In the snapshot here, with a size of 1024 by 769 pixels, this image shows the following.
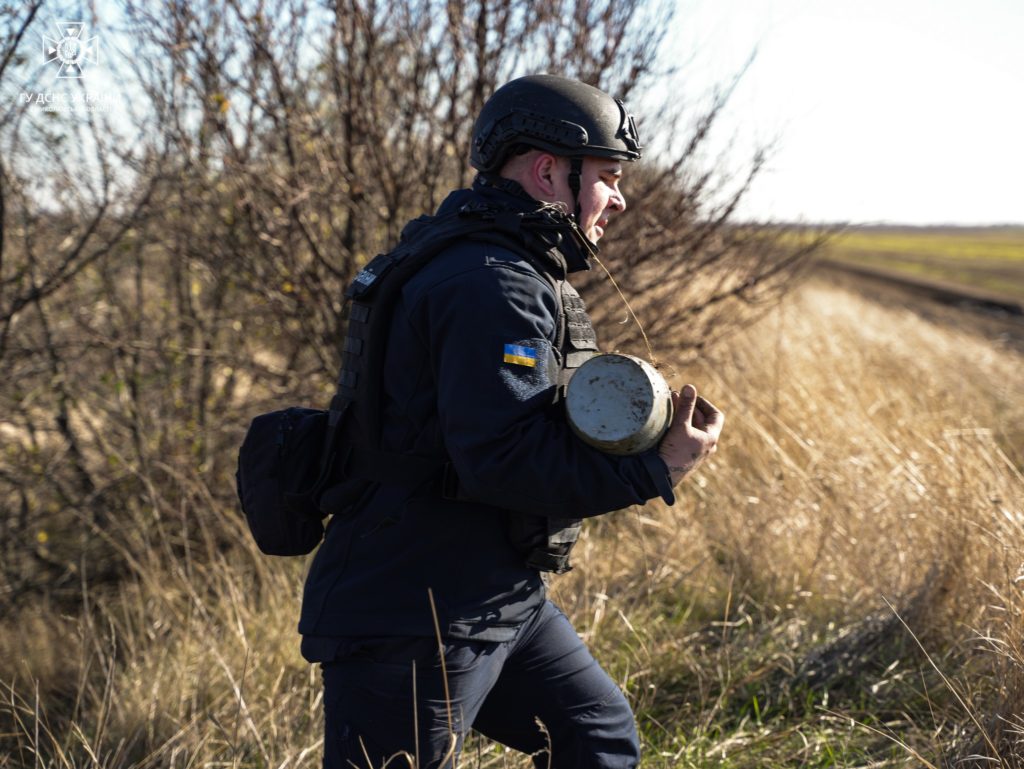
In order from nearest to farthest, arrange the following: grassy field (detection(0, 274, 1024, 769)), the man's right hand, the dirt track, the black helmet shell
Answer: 1. the man's right hand
2. the black helmet shell
3. grassy field (detection(0, 274, 1024, 769))
4. the dirt track

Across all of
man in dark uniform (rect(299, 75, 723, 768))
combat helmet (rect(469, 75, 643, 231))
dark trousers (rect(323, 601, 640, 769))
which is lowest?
dark trousers (rect(323, 601, 640, 769))

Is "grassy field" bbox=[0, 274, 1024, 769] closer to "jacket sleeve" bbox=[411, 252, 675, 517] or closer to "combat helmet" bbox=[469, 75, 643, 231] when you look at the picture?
"jacket sleeve" bbox=[411, 252, 675, 517]

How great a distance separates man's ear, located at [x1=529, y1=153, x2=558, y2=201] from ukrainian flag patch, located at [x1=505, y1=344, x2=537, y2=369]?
0.46 metres

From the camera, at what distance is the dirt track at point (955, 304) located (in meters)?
18.2

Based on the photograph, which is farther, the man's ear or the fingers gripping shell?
the man's ear

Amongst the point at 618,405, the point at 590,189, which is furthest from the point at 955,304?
the point at 618,405

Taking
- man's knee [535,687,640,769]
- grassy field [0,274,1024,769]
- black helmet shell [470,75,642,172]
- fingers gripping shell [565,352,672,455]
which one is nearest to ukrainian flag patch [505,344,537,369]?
fingers gripping shell [565,352,672,455]

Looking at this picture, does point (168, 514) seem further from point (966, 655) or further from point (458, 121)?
point (966, 655)

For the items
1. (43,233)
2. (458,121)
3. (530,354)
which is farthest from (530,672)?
(43,233)

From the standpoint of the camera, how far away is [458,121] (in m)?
4.50

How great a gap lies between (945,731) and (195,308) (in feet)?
15.7

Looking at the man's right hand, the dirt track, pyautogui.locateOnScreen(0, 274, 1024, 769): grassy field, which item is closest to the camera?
the man's right hand

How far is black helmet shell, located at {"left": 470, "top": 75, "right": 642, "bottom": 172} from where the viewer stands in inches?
83.4

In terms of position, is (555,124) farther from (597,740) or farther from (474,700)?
(597,740)
